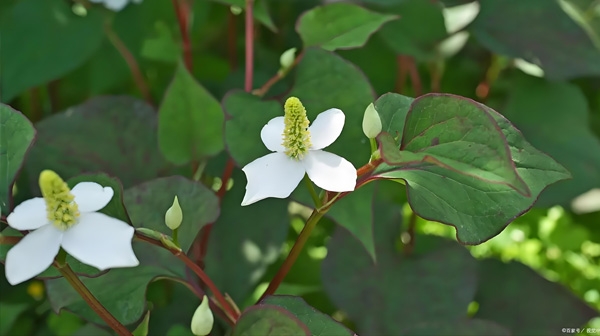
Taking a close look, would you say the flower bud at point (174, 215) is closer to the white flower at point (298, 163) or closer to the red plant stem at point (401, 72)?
the white flower at point (298, 163)

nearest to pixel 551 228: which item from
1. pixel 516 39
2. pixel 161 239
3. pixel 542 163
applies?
pixel 516 39

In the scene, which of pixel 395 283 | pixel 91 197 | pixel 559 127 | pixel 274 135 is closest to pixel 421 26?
pixel 559 127

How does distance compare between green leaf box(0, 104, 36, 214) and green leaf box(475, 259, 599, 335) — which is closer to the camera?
green leaf box(0, 104, 36, 214)

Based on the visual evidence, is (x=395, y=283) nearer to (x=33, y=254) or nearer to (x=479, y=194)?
(x=479, y=194)

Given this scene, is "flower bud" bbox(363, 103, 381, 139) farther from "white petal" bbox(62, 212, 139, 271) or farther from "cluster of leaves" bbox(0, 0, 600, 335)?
"white petal" bbox(62, 212, 139, 271)

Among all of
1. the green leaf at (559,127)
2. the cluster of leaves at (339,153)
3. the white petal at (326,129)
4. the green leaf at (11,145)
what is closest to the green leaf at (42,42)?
the cluster of leaves at (339,153)

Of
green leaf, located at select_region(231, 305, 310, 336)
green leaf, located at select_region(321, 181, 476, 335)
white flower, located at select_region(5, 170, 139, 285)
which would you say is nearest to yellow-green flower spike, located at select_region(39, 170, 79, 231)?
white flower, located at select_region(5, 170, 139, 285)
